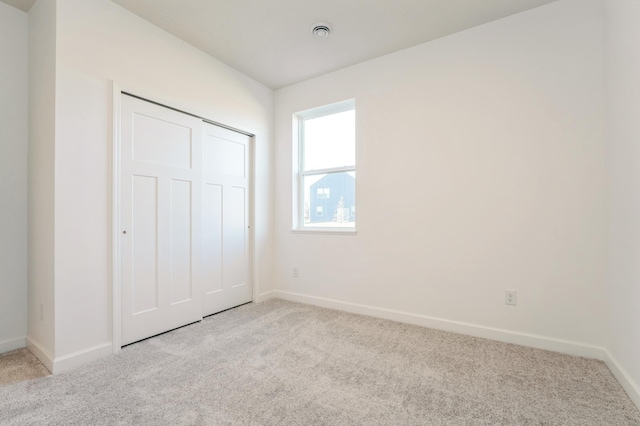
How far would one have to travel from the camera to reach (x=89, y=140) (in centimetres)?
212

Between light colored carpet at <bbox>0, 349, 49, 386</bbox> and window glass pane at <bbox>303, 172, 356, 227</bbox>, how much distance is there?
8.53 ft

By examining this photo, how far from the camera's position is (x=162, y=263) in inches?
102

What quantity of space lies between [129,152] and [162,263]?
0.98m

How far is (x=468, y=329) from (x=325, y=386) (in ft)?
4.86

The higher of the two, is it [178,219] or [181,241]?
[178,219]

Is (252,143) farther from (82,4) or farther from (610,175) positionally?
(610,175)

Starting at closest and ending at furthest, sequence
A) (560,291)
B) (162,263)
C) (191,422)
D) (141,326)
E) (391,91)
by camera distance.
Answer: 1. (191,422)
2. (560,291)
3. (141,326)
4. (162,263)
5. (391,91)

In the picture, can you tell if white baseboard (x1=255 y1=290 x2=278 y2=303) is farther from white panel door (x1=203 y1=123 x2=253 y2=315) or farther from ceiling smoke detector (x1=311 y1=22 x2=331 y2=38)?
ceiling smoke detector (x1=311 y1=22 x2=331 y2=38)

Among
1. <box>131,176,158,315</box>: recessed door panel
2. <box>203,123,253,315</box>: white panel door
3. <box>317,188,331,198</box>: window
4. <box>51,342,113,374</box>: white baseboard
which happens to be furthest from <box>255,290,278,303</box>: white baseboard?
<box>51,342,113,374</box>: white baseboard

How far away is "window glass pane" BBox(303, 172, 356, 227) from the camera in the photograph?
10.9 ft

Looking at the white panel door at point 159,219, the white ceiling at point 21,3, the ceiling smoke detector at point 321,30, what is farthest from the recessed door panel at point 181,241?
the ceiling smoke detector at point 321,30

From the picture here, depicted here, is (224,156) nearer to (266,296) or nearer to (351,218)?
(351,218)

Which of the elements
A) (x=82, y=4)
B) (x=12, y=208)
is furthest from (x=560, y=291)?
(x=12, y=208)

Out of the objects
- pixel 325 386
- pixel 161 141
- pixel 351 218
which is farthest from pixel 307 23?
pixel 325 386
